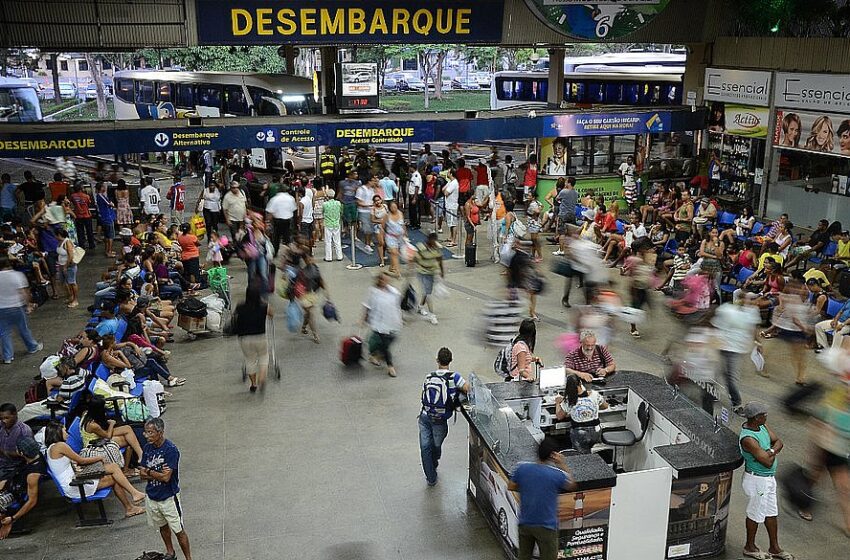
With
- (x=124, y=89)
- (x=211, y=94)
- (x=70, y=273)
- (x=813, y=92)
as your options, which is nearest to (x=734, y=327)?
(x=813, y=92)

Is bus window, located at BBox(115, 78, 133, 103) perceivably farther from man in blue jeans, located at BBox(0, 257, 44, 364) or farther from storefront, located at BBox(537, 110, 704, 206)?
man in blue jeans, located at BBox(0, 257, 44, 364)

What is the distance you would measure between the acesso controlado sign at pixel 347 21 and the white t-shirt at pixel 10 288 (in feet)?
26.5

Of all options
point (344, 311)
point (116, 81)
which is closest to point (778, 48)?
point (344, 311)

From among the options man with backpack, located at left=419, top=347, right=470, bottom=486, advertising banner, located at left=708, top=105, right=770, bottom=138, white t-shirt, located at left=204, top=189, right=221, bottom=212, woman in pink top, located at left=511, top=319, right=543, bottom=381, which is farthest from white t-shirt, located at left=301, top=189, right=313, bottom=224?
advertising banner, located at left=708, top=105, right=770, bottom=138

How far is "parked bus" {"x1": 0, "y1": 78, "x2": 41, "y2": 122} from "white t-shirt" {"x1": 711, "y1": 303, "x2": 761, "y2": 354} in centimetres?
2821

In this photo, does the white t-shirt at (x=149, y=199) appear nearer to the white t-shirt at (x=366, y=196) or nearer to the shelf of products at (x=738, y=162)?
the white t-shirt at (x=366, y=196)

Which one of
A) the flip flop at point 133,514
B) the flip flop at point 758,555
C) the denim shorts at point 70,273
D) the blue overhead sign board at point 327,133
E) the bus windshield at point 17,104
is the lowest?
the flip flop at point 133,514

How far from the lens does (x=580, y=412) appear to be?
7945 millimetres

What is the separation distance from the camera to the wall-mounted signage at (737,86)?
1900cm

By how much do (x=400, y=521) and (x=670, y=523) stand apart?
96.9 inches

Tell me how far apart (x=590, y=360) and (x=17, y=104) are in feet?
94.2

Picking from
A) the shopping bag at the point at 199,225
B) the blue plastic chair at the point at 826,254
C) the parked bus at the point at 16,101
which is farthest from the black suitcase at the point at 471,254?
the parked bus at the point at 16,101

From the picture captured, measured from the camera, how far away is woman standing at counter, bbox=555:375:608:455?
25.7 ft

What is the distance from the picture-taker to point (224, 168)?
21344 millimetres
